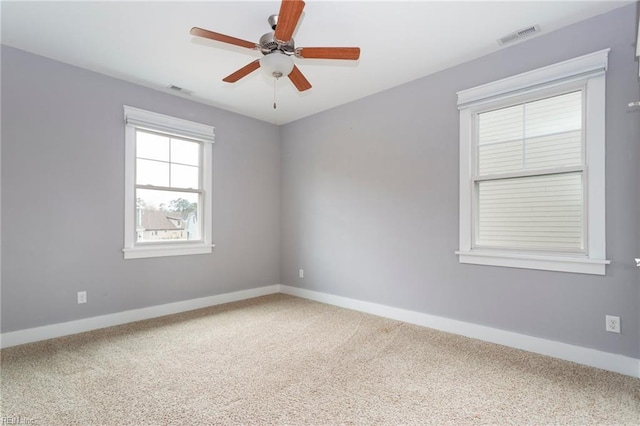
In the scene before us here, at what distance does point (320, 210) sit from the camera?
445 cm

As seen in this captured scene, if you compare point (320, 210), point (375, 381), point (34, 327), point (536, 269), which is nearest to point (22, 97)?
point (34, 327)

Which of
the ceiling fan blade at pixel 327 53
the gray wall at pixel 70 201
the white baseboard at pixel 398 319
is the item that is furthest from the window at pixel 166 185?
the ceiling fan blade at pixel 327 53

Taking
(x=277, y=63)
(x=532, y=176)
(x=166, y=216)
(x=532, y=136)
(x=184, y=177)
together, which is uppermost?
(x=277, y=63)

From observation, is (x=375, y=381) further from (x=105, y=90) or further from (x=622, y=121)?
(x=105, y=90)

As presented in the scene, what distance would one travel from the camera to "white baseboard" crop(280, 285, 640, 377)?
2.31m

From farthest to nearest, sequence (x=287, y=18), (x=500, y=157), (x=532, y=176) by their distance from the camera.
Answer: (x=500, y=157) < (x=532, y=176) < (x=287, y=18)

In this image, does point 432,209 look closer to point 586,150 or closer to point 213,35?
point 586,150

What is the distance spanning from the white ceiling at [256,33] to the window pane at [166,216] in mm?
1290

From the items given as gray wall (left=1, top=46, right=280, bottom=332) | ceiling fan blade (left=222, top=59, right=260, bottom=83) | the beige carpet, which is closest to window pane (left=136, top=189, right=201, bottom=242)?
gray wall (left=1, top=46, right=280, bottom=332)

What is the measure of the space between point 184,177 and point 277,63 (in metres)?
2.41

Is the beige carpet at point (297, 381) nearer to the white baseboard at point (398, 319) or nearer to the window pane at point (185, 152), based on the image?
the white baseboard at point (398, 319)

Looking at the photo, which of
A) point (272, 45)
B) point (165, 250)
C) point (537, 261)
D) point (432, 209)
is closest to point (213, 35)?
point (272, 45)

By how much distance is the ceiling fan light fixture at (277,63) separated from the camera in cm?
214

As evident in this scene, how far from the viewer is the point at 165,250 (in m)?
3.76
